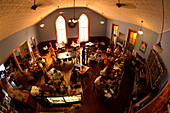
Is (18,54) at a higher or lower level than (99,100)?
higher

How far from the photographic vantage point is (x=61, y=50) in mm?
11859

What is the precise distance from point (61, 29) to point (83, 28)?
2902 millimetres

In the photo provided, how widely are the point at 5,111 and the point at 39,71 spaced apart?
3.51 meters

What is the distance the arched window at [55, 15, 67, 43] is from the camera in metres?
12.3

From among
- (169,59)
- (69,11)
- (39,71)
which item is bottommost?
(39,71)

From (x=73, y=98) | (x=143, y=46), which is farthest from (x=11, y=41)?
(x=143, y=46)

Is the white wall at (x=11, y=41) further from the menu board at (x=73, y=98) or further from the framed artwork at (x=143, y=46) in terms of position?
the framed artwork at (x=143, y=46)

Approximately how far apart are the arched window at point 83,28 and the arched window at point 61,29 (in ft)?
7.02

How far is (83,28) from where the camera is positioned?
43.6ft

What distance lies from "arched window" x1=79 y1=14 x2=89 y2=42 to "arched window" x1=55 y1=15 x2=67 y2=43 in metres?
2.14

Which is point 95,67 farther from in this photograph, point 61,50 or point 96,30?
point 96,30

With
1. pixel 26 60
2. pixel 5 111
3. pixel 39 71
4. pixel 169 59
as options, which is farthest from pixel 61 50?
pixel 169 59

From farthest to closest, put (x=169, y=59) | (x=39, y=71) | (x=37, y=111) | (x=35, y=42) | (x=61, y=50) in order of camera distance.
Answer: (x=61, y=50), (x=35, y=42), (x=39, y=71), (x=37, y=111), (x=169, y=59)

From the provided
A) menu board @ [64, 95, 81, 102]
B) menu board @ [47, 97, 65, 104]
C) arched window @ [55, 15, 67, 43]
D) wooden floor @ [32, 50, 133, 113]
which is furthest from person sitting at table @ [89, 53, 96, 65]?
arched window @ [55, 15, 67, 43]
